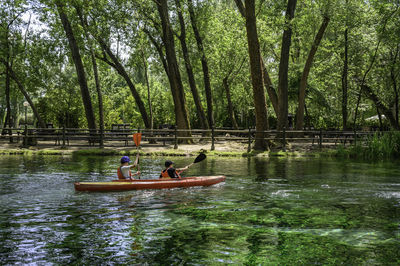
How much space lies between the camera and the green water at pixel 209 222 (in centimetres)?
591

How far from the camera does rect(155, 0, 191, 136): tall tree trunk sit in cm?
2400

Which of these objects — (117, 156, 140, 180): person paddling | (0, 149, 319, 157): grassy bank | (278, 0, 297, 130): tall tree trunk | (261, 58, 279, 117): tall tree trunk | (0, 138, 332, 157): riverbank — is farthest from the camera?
(261, 58, 279, 117): tall tree trunk

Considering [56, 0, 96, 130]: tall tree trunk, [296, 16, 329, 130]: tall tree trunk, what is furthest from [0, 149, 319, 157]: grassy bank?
[296, 16, 329, 130]: tall tree trunk

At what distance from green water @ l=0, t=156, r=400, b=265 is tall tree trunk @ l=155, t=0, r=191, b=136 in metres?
11.7

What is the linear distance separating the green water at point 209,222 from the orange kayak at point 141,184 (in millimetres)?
174

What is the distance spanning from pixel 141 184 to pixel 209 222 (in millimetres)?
3509

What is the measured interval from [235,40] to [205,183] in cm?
2159

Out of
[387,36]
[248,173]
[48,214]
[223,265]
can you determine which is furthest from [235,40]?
[223,265]

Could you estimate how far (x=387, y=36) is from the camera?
24.0 metres

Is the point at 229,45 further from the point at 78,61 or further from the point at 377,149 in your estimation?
the point at 377,149

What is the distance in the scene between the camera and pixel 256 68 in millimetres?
20609

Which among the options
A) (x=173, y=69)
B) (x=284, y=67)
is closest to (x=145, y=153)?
(x=173, y=69)

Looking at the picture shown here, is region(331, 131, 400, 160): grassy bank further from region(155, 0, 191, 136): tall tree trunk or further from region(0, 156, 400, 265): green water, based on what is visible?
region(155, 0, 191, 136): tall tree trunk

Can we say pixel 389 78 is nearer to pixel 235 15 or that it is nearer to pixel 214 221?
pixel 235 15
